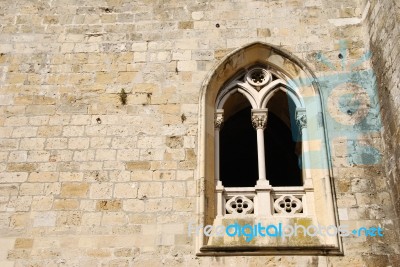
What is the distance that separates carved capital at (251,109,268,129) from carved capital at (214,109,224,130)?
0.40m

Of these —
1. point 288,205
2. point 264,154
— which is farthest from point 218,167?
point 288,205

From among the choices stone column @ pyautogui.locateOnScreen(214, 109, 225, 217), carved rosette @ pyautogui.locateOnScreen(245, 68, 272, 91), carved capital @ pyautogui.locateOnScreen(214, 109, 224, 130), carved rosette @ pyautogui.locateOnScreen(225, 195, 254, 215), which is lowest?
carved rosette @ pyautogui.locateOnScreen(225, 195, 254, 215)

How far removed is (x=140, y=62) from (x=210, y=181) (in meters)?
1.94

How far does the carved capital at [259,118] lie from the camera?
632 cm

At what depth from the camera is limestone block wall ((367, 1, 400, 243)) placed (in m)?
5.53

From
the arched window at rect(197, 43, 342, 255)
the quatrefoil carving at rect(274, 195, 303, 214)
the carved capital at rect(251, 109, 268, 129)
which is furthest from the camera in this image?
the carved capital at rect(251, 109, 268, 129)

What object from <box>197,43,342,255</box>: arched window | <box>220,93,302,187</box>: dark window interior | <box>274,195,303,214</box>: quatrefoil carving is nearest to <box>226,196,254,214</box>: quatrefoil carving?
<box>197,43,342,255</box>: arched window

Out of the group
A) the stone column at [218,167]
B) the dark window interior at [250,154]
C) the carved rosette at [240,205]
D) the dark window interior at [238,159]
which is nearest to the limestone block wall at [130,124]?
the stone column at [218,167]

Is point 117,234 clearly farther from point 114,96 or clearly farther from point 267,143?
point 267,143

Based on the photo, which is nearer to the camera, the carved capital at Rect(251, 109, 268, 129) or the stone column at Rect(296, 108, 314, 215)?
the stone column at Rect(296, 108, 314, 215)

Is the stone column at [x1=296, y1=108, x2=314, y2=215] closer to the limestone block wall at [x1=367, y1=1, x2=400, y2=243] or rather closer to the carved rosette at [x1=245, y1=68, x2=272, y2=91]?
the carved rosette at [x1=245, y1=68, x2=272, y2=91]

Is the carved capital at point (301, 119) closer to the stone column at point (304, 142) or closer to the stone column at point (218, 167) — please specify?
the stone column at point (304, 142)

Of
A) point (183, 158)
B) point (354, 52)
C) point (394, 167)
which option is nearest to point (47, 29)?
point (183, 158)

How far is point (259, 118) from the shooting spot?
6340 mm
